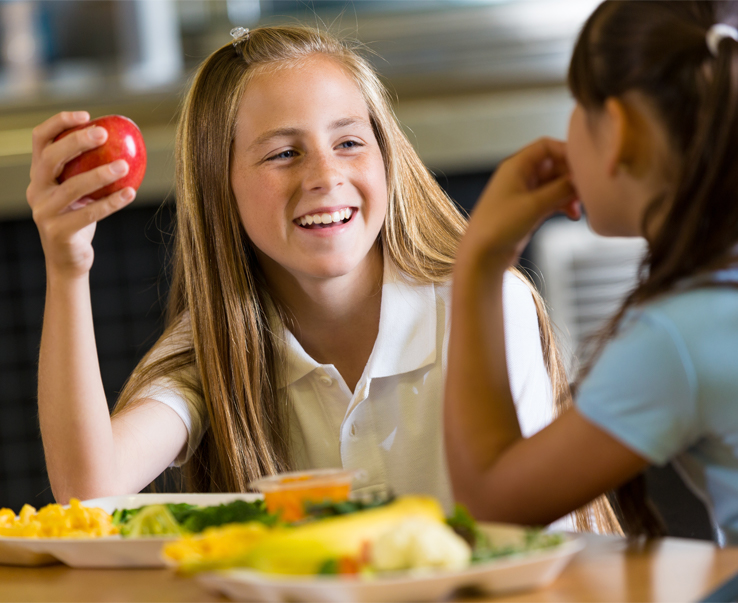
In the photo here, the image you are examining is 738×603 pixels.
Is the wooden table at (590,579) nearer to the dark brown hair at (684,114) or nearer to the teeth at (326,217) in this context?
the dark brown hair at (684,114)

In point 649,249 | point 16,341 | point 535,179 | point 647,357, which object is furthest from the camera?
point 16,341

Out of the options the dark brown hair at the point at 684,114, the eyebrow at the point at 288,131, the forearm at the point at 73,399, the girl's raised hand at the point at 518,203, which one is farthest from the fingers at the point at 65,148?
the dark brown hair at the point at 684,114

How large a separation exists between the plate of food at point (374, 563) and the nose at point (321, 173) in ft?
2.68

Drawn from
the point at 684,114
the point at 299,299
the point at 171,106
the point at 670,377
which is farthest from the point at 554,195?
the point at 171,106

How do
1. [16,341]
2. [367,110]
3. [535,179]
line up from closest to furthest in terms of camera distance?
[535,179]
[367,110]
[16,341]

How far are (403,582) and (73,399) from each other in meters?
0.72

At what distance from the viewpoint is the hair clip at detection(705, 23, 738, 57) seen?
0.83 metres

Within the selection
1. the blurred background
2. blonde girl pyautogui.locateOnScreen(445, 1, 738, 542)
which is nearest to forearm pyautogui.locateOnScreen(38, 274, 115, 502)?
blonde girl pyautogui.locateOnScreen(445, 1, 738, 542)

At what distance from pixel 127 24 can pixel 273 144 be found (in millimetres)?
2051

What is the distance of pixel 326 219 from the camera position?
4.73 ft

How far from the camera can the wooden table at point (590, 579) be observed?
25.5 inches

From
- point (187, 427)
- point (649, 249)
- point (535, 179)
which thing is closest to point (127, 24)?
point (187, 427)

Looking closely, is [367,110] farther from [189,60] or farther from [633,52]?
[189,60]

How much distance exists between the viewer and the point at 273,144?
4.73 feet
